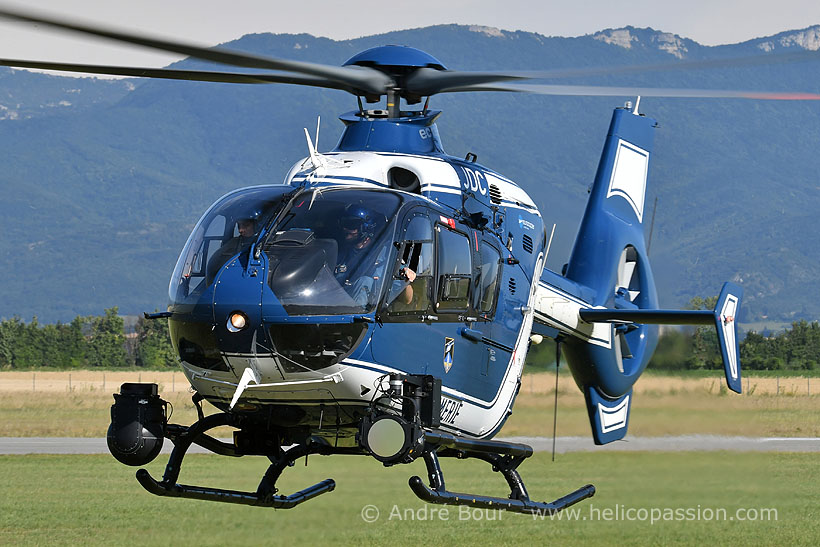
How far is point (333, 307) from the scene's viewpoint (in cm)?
980

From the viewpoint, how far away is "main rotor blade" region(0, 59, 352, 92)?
10.2 m

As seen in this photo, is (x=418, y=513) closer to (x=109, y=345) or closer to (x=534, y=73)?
(x=534, y=73)

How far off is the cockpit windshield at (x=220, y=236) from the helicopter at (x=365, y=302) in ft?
0.06

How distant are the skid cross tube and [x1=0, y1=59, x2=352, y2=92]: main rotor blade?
311 centimetres

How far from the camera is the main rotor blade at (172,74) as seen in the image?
1021 centimetres

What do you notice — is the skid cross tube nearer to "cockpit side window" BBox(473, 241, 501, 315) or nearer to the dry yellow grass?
"cockpit side window" BBox(473, 241, 501, 315)

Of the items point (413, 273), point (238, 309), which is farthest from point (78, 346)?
point (238, 309)

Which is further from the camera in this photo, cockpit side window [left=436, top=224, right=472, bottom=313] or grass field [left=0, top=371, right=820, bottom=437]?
grass field [left=0, top=371, right=820, bottom=437]

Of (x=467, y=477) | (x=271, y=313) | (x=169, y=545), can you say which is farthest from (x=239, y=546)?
(x=467, y=477)

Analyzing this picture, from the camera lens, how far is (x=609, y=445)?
22.7 m

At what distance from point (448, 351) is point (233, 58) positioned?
3.24 meters

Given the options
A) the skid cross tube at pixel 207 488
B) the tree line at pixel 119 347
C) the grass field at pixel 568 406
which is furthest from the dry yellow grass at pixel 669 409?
the tree line at pixel 119 347

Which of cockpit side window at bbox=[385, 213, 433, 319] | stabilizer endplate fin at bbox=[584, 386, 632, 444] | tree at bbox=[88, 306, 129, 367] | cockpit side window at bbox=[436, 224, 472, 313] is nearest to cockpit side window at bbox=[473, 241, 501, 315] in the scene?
cockpit side window at bbox=[436, 224, 472, 313]

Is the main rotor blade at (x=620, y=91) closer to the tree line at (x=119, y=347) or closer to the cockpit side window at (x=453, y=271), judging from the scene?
the cockpit side window at (x=453, y=271)
